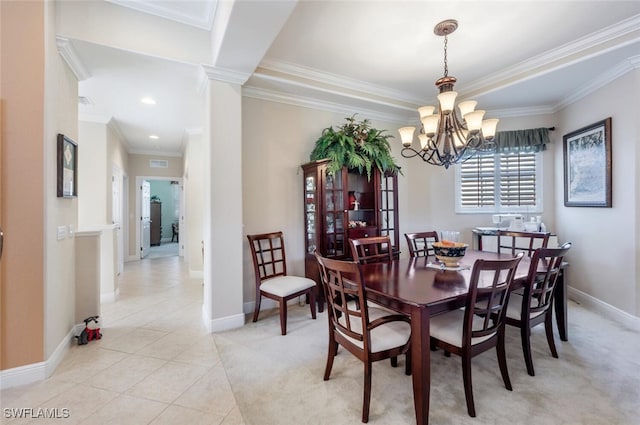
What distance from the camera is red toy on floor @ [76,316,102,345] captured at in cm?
263

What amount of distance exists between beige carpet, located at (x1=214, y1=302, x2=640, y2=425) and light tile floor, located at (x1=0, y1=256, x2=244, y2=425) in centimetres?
17

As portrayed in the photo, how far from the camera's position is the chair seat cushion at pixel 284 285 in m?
2.92

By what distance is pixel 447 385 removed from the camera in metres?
2.02

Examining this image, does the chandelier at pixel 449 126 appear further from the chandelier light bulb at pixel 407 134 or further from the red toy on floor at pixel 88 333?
the red toy on floor at pixel 88 333

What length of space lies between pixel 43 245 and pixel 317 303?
2.56 meters

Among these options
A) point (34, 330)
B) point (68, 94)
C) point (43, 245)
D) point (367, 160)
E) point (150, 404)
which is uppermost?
point (68, 94)

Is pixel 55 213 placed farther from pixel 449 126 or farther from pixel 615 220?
pixel 615 220

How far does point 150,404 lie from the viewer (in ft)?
6.05

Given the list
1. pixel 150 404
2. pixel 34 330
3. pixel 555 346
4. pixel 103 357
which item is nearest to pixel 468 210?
pixel 555 346

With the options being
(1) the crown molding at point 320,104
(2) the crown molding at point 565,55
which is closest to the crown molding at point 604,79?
(2) the crown molding at point 565,55

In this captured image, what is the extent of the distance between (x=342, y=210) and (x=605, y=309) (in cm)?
316

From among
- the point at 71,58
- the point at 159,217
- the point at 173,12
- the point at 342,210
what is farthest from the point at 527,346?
the point at 159,217

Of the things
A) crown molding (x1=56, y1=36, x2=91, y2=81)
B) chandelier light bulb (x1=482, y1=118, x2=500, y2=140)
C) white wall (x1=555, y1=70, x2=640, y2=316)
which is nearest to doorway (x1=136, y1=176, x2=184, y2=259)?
crown molding (x1=56, y1=36, x2=91, y2=81)

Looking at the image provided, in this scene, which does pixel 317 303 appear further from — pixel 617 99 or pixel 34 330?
pixel 617 99
